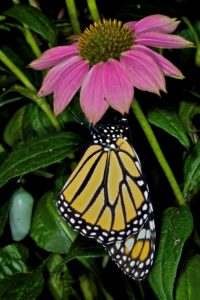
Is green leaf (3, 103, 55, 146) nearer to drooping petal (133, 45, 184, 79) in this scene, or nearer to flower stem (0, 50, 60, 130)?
flower stem (0, 50, 60, 130)

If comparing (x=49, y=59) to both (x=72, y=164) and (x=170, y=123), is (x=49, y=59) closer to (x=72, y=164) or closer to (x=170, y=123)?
(x=170, y=123)

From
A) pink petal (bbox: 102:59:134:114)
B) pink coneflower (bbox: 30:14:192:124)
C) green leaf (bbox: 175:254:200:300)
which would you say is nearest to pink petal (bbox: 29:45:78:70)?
pink coneflower (bbox: 30:14:192:124)

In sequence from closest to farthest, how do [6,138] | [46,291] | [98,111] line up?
[98,111] → [46,291] → [6,138]

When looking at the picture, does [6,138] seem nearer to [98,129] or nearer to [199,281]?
[98,129]

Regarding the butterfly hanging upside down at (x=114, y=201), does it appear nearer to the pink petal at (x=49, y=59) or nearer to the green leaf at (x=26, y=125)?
the pink petal at (x=49, y=59)

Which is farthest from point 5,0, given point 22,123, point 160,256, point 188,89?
point 160,256
